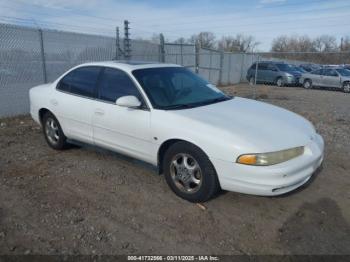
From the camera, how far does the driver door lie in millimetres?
4086

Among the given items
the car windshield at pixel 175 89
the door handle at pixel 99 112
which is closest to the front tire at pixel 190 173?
the car windshield at pixel 175 89

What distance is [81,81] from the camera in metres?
5.03

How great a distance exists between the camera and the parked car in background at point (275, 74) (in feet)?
72.9

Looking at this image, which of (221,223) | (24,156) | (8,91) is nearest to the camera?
(221,223)

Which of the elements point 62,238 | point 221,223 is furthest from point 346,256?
point 62,238

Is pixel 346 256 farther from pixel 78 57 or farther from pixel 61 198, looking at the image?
pixel 78 57

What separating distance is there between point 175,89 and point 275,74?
1996 centimetres

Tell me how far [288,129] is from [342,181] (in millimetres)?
1411

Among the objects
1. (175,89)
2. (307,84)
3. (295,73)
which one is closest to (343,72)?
(307,84)

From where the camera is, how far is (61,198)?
3988mm

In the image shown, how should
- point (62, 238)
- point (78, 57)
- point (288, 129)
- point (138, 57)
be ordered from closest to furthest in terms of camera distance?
point (62, 238) < point (288, 129) < point (78, 57) < point (138, 57)

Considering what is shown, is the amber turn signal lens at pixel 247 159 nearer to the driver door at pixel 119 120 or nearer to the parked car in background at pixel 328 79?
the driver door at pixel 119 120

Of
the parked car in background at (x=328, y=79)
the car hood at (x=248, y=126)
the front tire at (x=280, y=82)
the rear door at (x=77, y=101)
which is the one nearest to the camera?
the car hood at (x=248, y=126)

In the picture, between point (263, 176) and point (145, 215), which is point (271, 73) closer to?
point (263, 176)
